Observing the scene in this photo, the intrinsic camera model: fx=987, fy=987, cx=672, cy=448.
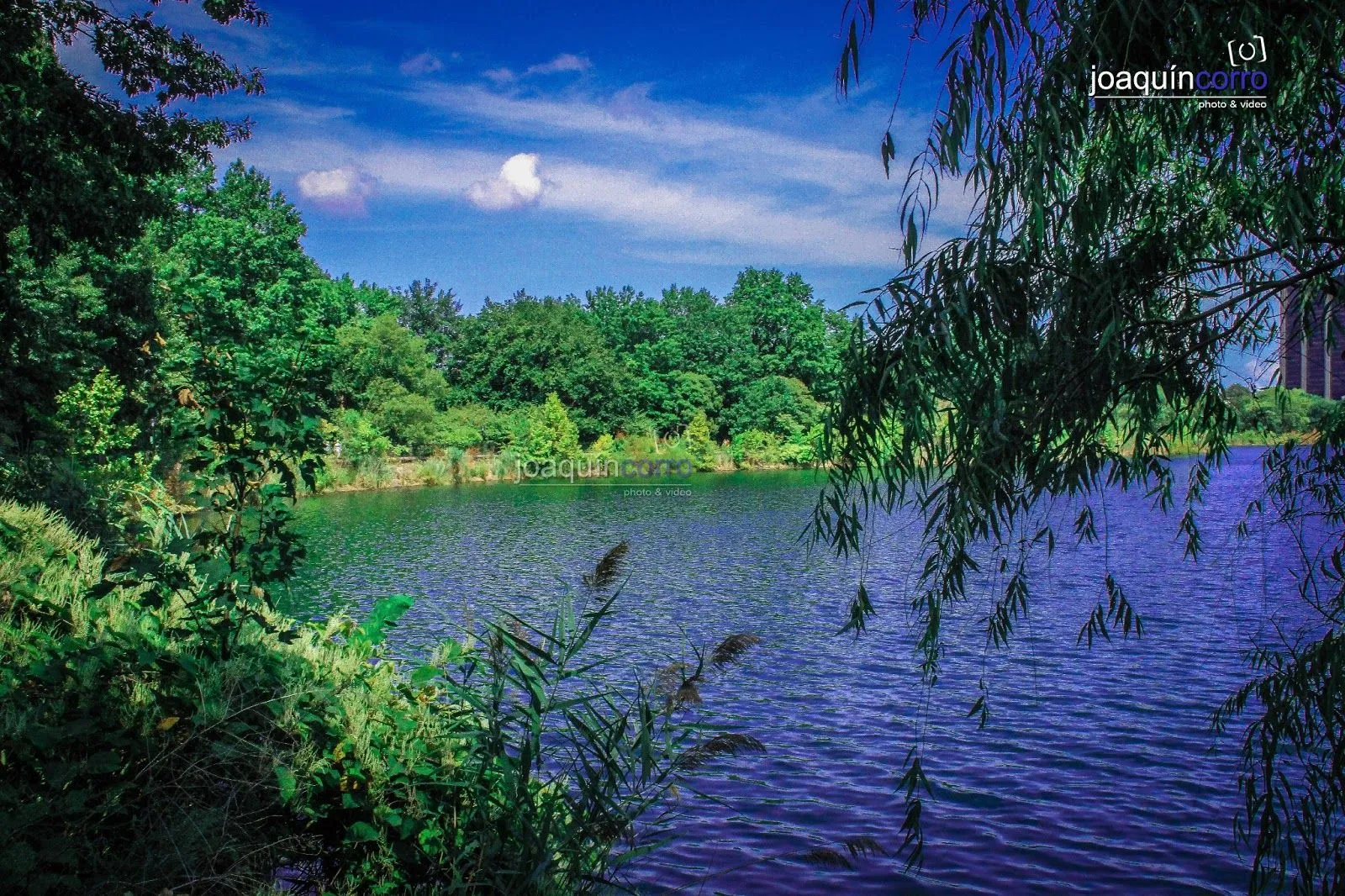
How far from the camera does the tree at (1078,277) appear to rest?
140 inches

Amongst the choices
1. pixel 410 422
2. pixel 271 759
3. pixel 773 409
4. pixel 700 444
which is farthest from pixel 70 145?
pixel 773 409

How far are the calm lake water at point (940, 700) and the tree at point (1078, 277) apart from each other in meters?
0.82

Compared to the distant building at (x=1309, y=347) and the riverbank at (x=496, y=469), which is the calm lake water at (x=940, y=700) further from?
the riverbank at (x=496, y=469)

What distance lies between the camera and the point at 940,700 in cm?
1055

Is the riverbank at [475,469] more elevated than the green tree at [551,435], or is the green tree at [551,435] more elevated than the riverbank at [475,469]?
the green tree at [551,435]

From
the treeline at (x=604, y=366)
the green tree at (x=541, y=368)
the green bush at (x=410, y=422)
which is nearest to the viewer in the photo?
the green bush at (x=410, y=422)

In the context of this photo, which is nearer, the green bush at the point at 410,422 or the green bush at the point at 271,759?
the green bush at the point at 271,759

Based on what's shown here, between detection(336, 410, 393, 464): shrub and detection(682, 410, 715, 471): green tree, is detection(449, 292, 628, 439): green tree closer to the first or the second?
detection(682, 410, 715, 471): green tree

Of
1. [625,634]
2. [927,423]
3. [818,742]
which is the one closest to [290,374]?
[927,423]

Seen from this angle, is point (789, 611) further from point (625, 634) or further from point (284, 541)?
point (284, 541)

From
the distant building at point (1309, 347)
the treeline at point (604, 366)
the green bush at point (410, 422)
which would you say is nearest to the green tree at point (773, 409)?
the treeline at point (604, 366)

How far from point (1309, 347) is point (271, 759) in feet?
16.8

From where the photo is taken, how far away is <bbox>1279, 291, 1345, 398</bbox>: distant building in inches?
161

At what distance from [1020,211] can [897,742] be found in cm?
677
